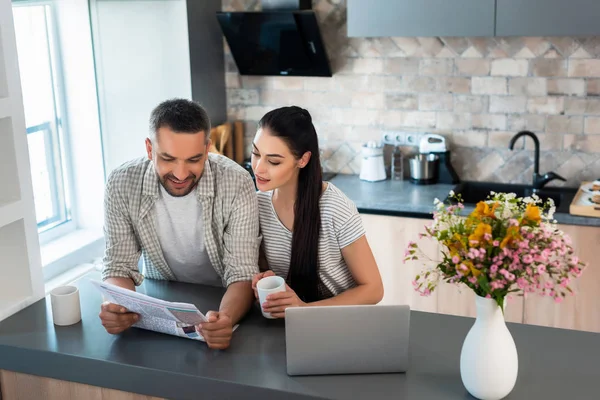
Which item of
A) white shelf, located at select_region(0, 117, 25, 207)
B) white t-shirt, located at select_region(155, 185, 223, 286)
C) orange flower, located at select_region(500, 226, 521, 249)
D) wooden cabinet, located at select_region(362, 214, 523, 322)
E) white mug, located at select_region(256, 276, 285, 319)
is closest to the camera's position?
orange flower, located at select_region(500, 226, 521, 249)

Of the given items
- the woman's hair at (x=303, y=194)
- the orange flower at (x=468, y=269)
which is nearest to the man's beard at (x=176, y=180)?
the woman's hair at (x=303, y=194)

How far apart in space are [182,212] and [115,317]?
19.0 inches

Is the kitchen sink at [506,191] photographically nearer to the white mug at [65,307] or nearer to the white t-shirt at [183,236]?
the white t-shirt at [183,236]

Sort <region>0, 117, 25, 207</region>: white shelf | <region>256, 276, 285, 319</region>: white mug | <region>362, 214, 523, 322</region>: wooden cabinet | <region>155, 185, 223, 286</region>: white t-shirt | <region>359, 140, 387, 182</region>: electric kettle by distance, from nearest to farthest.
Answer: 1. <region>256, 276, 285, 319</region>: white mug
2. <region>0, 117, 25, 207</region>: white shelf
3. <region>155, 185, 223, 286</region>: white t-shirt
4. <region>362, 214, 523, 322</region>: wooden cabinet
5. <region>359, 140, 387, 182</region>: electric kettle

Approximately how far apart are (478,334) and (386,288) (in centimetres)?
201

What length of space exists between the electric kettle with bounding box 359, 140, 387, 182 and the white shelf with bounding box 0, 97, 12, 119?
2.15 metres

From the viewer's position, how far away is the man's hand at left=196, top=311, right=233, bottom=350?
6.48ft

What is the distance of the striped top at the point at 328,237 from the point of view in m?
2.32

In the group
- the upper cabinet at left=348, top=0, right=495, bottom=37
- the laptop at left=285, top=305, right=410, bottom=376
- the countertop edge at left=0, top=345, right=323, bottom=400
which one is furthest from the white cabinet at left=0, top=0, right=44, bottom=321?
the upper cabinet at left=348, top=0, right=495, bottom=37

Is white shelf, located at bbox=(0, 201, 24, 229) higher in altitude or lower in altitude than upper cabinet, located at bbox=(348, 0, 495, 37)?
lower

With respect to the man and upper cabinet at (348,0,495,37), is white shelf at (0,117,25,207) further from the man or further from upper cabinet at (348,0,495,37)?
upper cabinet at (348,0,495,37)

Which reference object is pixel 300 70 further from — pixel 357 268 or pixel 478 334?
pixel 478 334

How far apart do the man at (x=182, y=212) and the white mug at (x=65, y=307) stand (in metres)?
0.18

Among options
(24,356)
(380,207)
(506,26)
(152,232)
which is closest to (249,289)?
(152,232)
